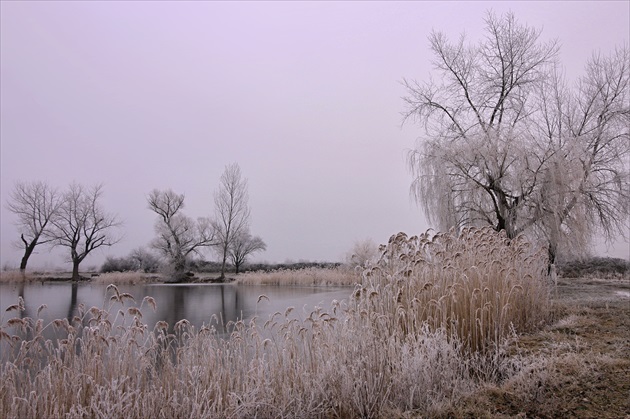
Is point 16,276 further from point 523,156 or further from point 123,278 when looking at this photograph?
point 523,156

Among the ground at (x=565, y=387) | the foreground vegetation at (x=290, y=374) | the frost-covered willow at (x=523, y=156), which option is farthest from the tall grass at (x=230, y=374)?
the frost-covered willow at (x=523, y=156)

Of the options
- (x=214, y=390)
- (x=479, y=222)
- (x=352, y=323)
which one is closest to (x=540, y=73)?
(x=479, y=222)

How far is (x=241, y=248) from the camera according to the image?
32.6 m

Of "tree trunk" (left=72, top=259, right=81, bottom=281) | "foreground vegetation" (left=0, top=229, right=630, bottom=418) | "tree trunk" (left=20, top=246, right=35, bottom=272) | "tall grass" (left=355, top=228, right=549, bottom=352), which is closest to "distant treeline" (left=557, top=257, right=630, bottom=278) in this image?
"tall grass" (left=355, top=228, right=549, bottom=352)

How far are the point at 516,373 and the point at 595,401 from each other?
633 mm

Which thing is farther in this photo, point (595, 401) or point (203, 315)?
point (203, 315)

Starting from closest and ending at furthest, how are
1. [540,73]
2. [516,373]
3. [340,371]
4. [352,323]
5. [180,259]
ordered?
[340,371]
[516,373]
[352,323]
[540,73]
[180,259]

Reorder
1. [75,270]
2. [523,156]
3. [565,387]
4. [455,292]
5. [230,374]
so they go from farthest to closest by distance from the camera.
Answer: [75,270]
[523,156]
[455,292]
[230,374]
[565,387]

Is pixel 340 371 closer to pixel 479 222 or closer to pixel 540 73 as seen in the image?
pixel 479 222

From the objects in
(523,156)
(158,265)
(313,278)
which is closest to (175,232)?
(158,265)

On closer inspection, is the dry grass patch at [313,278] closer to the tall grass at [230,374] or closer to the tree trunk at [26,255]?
the tree trunk at [26,255]

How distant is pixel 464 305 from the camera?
4.28m

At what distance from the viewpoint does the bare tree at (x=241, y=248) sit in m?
31.3

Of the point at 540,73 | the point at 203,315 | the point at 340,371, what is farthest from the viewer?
the point at 540,73
